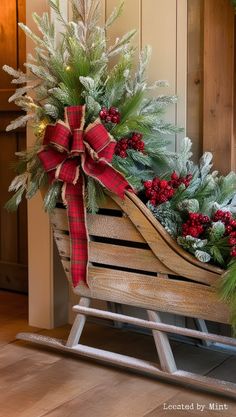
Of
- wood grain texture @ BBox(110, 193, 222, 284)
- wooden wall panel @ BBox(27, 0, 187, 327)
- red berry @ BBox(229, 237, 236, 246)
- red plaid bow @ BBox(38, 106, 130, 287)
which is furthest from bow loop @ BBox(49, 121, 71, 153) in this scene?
red berry @ BBox(229, 237, 236, 246)

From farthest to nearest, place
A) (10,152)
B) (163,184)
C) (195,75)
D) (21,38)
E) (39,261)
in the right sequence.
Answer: (10,152)
(21,38)
(39,261)
(195,75)
(163,184)

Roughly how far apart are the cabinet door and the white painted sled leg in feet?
2.94

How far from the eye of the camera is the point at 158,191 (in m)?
1.78

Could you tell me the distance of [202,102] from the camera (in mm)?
1999

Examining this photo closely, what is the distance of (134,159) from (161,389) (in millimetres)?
677

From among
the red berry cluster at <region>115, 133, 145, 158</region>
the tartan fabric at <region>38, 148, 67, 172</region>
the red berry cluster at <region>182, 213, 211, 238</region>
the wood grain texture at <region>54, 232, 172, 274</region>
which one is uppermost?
the red berry cluster at <region>115, 133, 145, 158</region>

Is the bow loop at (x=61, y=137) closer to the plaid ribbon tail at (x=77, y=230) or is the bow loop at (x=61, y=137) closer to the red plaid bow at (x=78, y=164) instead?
the red plaid bow at (x=78, y=164)

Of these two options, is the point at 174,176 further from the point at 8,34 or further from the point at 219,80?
the point at 8,34

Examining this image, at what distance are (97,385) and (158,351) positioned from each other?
0.20m

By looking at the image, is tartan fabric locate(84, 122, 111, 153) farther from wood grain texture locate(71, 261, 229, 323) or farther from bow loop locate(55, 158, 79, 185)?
wood grain texture locate(71, 261, 229, 323)

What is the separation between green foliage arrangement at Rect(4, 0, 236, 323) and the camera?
174cm

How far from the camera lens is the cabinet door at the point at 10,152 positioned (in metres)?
2.72

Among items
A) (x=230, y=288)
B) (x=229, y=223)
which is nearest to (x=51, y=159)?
(x=229, y=223)

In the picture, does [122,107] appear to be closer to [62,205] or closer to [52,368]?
[62,205]
